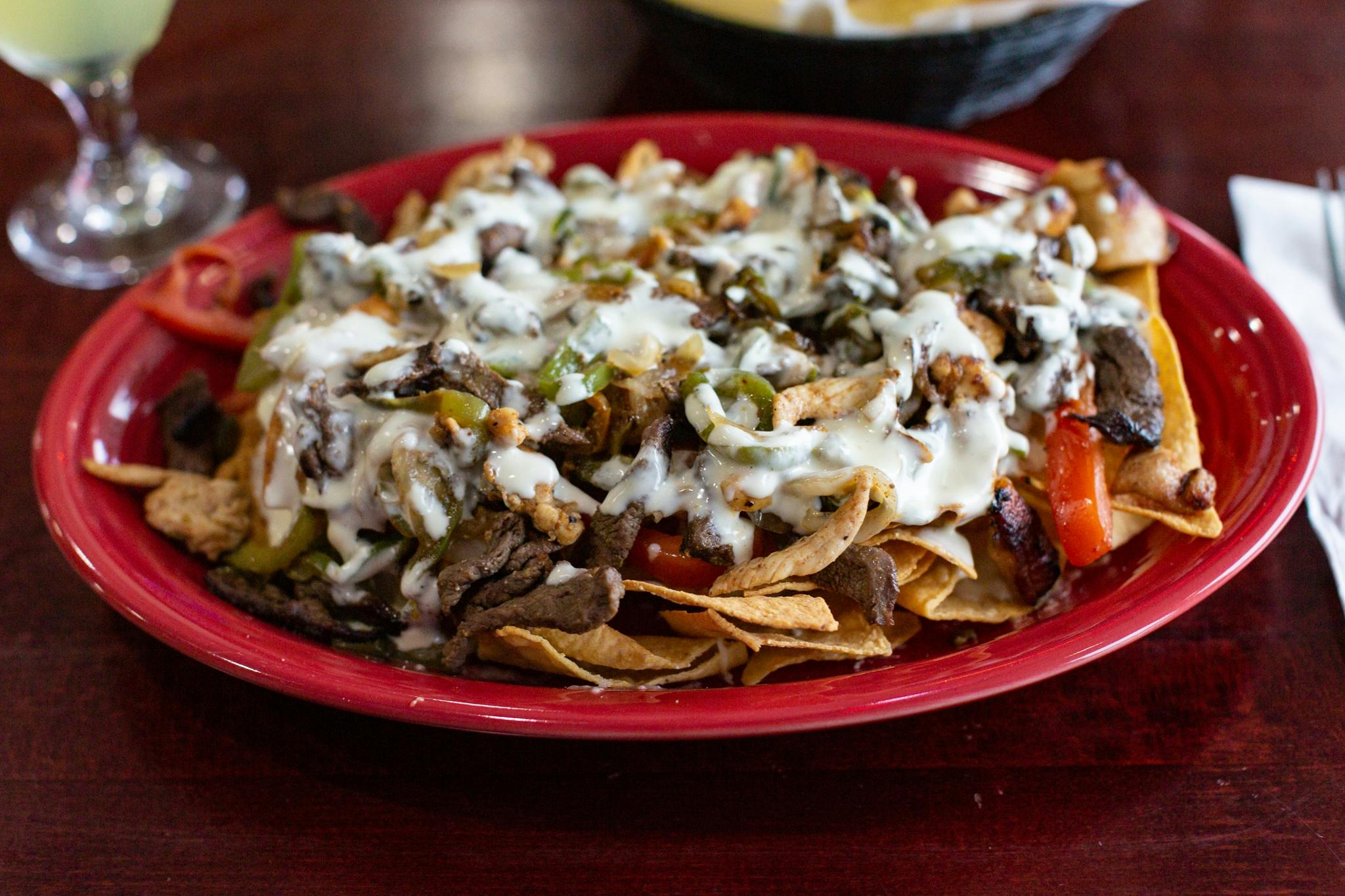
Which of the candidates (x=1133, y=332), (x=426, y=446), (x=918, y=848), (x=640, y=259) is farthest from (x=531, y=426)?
(x=1133, y=332)

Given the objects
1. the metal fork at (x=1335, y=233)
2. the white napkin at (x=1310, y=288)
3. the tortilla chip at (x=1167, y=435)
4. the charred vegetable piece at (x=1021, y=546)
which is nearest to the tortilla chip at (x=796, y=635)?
the charred vegetable piece at (x=1021, y=546)

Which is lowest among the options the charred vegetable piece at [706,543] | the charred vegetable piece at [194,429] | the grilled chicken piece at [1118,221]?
the charred vegetable piece at [194,429]

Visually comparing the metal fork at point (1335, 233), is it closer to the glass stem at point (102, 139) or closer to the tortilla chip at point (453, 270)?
the tortilla chip at point (453, 270)

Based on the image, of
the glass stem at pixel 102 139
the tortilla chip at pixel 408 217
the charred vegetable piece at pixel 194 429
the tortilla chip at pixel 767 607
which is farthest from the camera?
the glass stem at pixel 102 139

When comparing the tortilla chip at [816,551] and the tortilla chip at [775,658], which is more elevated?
the tortilla chip at [816,551]

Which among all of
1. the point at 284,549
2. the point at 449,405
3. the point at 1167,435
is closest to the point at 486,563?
the point at 449,405

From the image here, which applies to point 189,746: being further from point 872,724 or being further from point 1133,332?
point 1133,332
